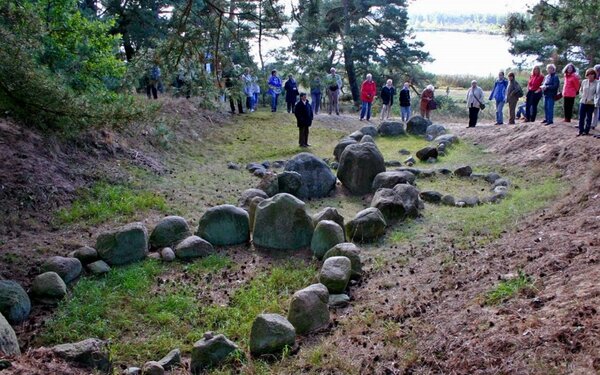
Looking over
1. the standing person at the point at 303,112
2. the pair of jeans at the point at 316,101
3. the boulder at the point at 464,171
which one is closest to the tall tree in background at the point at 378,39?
the pair of jeans at the point at 316,101

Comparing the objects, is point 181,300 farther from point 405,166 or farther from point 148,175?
point 405,166

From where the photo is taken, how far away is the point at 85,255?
874 centimetres

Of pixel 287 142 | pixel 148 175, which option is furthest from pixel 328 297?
pixel 287 142

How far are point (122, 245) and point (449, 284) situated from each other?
4728mm

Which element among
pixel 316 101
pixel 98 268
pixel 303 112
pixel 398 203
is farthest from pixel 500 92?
pixel 98 268

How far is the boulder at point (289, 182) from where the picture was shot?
1237 cm

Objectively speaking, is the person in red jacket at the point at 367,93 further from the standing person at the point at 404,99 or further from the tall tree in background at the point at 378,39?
the tall tree in background at the point at 378,39

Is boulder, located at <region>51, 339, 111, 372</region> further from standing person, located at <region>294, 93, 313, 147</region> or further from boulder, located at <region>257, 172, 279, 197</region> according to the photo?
standing person, located at <region>294, 93, 313, 147</region>

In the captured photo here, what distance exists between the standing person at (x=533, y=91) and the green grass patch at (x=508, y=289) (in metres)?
12.5

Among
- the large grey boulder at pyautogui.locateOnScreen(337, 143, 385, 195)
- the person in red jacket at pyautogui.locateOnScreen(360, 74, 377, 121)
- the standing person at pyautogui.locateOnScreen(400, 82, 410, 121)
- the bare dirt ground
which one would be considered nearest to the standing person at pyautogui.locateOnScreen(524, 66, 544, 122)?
the standing person at pyautogui.locateOnScreen(400, 82, 410, 121)

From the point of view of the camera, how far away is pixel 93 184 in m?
11.8

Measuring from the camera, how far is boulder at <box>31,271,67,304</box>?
25.4 feet

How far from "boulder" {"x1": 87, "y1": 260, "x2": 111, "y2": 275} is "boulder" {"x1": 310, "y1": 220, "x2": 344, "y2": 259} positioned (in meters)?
3.04

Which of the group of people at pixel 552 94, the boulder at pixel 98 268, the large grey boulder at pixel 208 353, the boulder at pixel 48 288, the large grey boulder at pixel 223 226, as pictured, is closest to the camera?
the large grey boulder at pixel 208 353
